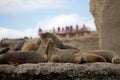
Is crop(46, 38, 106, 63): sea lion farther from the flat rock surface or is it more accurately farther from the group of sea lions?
the flat rock surface

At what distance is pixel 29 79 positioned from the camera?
6.34 metres

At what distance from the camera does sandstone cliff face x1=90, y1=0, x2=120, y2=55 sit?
1270 cm

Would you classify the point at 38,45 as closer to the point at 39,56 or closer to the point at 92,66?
the point at 39,56

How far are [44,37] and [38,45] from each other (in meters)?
0.25

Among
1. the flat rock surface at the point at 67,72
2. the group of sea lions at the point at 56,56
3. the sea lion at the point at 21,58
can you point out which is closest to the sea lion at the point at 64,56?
the group of sea lions at the point at 56,56

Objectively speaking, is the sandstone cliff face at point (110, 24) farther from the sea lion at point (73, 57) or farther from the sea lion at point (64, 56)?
the sea lion at point (73, 57)

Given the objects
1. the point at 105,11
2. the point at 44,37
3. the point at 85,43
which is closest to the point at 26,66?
the point at 44,37

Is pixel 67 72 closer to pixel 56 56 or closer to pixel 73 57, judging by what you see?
pixel 73 57

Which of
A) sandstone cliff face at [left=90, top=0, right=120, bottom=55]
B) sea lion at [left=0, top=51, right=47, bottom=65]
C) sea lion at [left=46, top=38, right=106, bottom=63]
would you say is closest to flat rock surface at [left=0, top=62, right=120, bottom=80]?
sea lion at [left=46, top=38, right=106, bottom=63]

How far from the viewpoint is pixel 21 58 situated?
24.6ft

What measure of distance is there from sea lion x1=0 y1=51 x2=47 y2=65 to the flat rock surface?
0.94 meters

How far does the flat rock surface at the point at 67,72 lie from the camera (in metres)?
6.04

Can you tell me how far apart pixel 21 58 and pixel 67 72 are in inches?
64.7

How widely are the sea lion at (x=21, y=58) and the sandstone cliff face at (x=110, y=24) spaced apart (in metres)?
5.61
